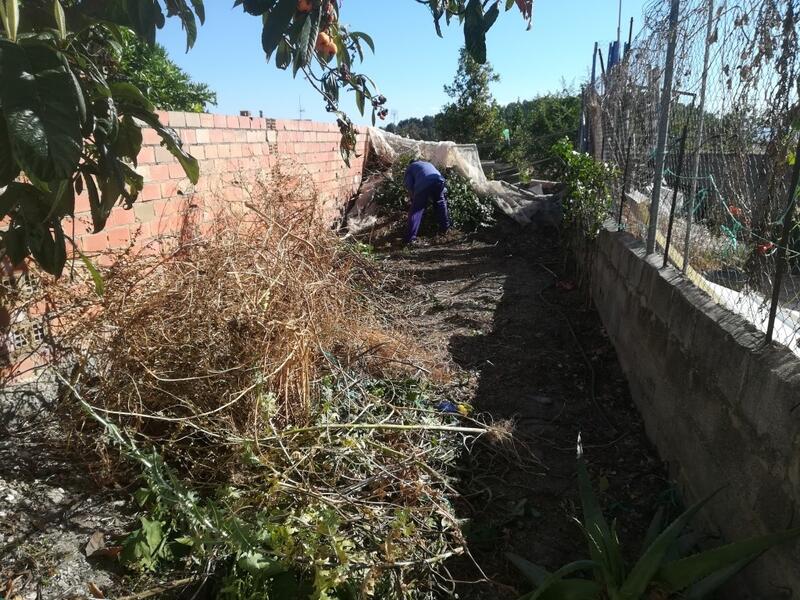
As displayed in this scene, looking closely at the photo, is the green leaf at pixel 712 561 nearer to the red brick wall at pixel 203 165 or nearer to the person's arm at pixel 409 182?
the red brick wall at pixel 203 165

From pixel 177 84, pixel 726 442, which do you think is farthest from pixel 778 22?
pixel 177 84

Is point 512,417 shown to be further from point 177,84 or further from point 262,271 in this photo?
point 177,84

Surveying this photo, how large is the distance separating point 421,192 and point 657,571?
7.05 m

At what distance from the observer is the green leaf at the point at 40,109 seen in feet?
2.83

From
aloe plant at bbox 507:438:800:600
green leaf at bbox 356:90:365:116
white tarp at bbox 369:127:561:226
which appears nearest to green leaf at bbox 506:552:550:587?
aloe plant at bbox 507:438:800:600

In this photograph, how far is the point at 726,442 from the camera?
7.49 ft

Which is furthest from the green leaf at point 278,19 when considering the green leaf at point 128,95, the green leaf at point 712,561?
the green leaf at point 712,561

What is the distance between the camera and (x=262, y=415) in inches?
101

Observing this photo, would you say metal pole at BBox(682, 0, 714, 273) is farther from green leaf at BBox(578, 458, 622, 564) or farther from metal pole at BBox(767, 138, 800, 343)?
green leaf at BBox(578, 458, 622, 564)

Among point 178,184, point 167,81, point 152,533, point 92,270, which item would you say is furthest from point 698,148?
point 167,81

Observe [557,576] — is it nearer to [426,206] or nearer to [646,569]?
[646,569]

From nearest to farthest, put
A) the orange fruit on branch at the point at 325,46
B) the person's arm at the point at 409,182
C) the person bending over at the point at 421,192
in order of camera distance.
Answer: the orange fruit on branch at the point at 325,46, the person bending over at the point at 421,192, the person's arm at the point at 409,182

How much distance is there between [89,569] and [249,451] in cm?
66

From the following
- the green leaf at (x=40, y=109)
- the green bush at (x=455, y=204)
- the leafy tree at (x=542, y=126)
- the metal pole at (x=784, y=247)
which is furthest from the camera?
the leafy tree at (x=542, y=126)
